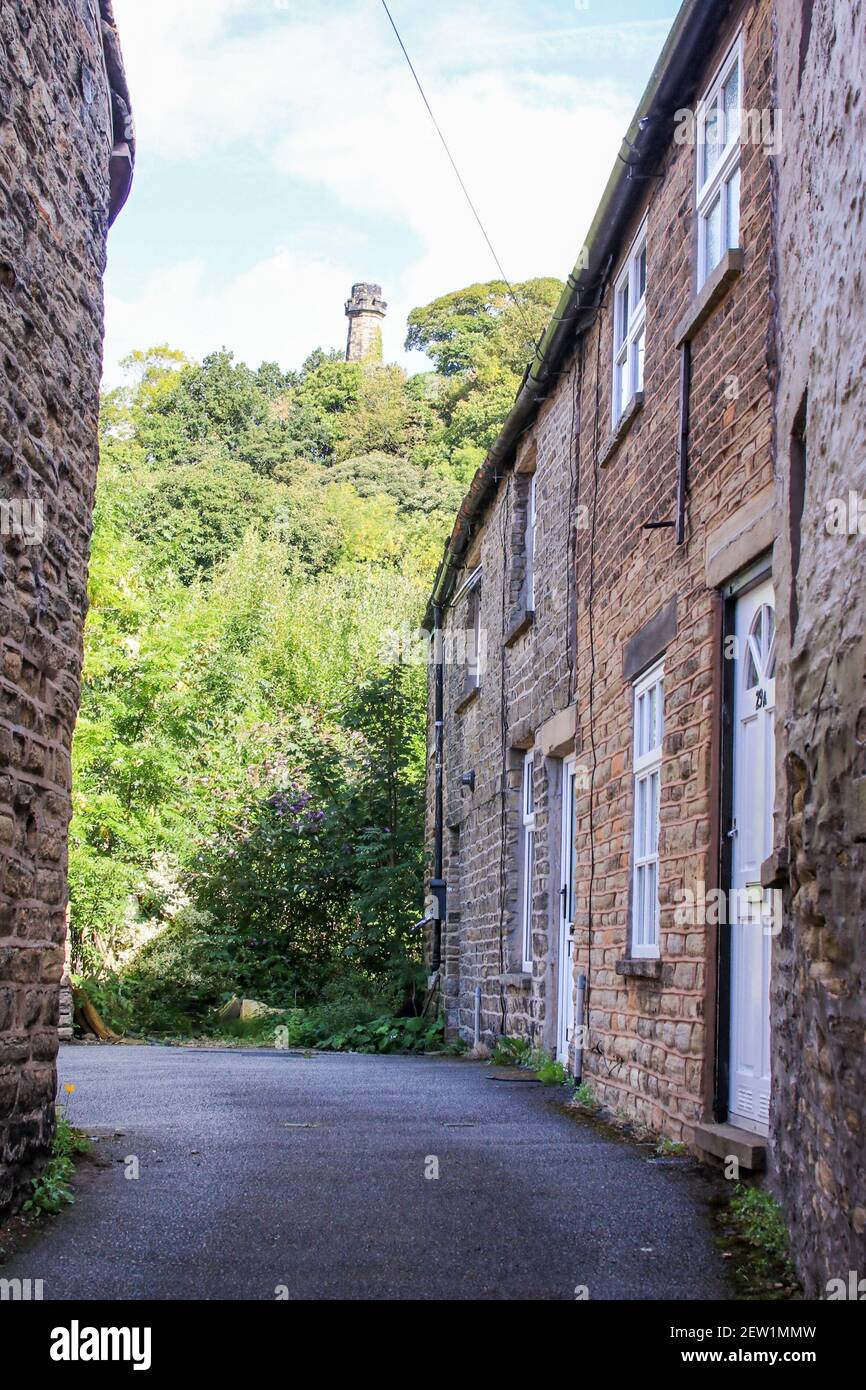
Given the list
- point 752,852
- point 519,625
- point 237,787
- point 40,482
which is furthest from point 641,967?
point 237,787

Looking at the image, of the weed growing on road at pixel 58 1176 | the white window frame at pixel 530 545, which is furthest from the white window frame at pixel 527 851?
the weed growing on road at pixel 58 1176

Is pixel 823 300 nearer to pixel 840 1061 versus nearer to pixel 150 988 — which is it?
pixel 840 1061

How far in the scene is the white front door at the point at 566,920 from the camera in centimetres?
1077

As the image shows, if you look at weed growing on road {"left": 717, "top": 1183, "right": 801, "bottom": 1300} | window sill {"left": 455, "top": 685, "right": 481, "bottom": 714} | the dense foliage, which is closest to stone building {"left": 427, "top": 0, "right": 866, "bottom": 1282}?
weed growing on road {"left": 717, "top": 1183, "right": 801, "bottom": 1300}

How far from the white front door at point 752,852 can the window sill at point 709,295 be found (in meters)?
1.54

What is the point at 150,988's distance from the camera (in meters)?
20.2

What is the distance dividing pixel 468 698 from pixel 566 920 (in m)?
5.51

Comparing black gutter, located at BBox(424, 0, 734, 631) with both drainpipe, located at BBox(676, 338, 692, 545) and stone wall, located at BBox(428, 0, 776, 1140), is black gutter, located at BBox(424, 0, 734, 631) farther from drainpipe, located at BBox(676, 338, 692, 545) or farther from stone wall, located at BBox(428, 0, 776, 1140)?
drainpipe, located at BBox(676, 338, 692, 545)

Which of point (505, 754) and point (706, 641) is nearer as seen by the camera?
point (706, 641)

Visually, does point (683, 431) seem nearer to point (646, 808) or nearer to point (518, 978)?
point (646, 808)

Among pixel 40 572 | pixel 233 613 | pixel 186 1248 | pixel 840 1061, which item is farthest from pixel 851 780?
pixel 233 613

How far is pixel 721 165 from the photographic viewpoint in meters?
7.30

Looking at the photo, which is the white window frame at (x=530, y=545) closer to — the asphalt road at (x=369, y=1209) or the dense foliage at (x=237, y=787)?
the asphalt road at (x=369, y=1209)
